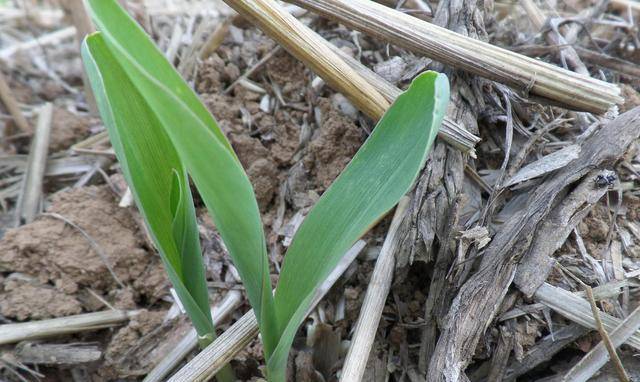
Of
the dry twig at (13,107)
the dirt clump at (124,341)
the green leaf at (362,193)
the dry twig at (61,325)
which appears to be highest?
the green leaf at (362,193)

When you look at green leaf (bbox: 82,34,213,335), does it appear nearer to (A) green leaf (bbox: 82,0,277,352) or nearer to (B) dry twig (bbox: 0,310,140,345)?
(A) green leaf (bbox: 82,0,277,352)

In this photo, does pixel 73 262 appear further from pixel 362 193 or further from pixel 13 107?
pixel 362 193

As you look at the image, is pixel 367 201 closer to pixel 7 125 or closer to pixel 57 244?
pixel 57 244

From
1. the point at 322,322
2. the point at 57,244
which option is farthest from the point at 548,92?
the point at 57,244

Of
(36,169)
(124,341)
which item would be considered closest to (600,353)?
(124,341)

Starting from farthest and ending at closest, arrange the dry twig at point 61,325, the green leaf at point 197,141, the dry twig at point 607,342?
1. the dry twig at point 61,325
2. the dry twig at point 607,342
3. the green leaf at point 197,141

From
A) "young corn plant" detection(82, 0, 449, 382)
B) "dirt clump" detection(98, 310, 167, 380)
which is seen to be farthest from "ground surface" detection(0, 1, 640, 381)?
"young corn plant" detection(82, 0, 449, 382)

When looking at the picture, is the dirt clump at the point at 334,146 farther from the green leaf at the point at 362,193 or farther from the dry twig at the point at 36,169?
the dry twig at the point at 36,169

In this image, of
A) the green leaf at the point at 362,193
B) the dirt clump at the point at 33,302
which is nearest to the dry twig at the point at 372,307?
the green leaf at the point at 362,193
